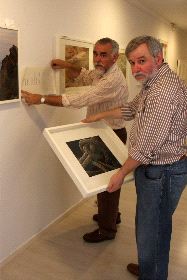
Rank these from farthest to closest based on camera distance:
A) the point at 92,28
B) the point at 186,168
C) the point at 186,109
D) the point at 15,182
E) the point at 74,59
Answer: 1. the point at 92,28
2. the point at 74,59
3. the point at 15,182
4. the point at 186,168
5. the point at 186,109

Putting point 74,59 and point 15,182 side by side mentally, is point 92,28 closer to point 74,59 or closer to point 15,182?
point 74,59

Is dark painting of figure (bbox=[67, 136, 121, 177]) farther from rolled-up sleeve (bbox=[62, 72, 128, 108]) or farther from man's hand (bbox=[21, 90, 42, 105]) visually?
man's hand (bbox=[21, 90, 42, 105])

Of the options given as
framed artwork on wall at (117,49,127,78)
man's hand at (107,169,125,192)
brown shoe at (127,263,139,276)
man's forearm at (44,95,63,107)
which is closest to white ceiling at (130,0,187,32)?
framed artwork on wall at (117,49,127,78)

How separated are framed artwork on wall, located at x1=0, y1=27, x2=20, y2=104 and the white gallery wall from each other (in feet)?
0.21

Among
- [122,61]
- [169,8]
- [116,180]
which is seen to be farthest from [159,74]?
[169,8]

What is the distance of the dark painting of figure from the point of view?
194 cm

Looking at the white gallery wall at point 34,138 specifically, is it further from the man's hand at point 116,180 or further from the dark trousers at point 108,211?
the man's hand at point 116,180

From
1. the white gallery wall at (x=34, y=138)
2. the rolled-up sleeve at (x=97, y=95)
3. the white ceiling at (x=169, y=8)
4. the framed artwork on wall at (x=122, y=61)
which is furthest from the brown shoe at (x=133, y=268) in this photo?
the white ceiling at (x=169, y=8)

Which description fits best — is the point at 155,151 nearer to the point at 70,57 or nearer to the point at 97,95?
the point at 97,95

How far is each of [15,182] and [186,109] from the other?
51.1 inches

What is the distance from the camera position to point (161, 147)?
5.52 feet

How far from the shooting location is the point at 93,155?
6.70 ft

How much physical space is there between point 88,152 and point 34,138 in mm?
603

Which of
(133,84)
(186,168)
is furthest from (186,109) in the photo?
(133,84)
